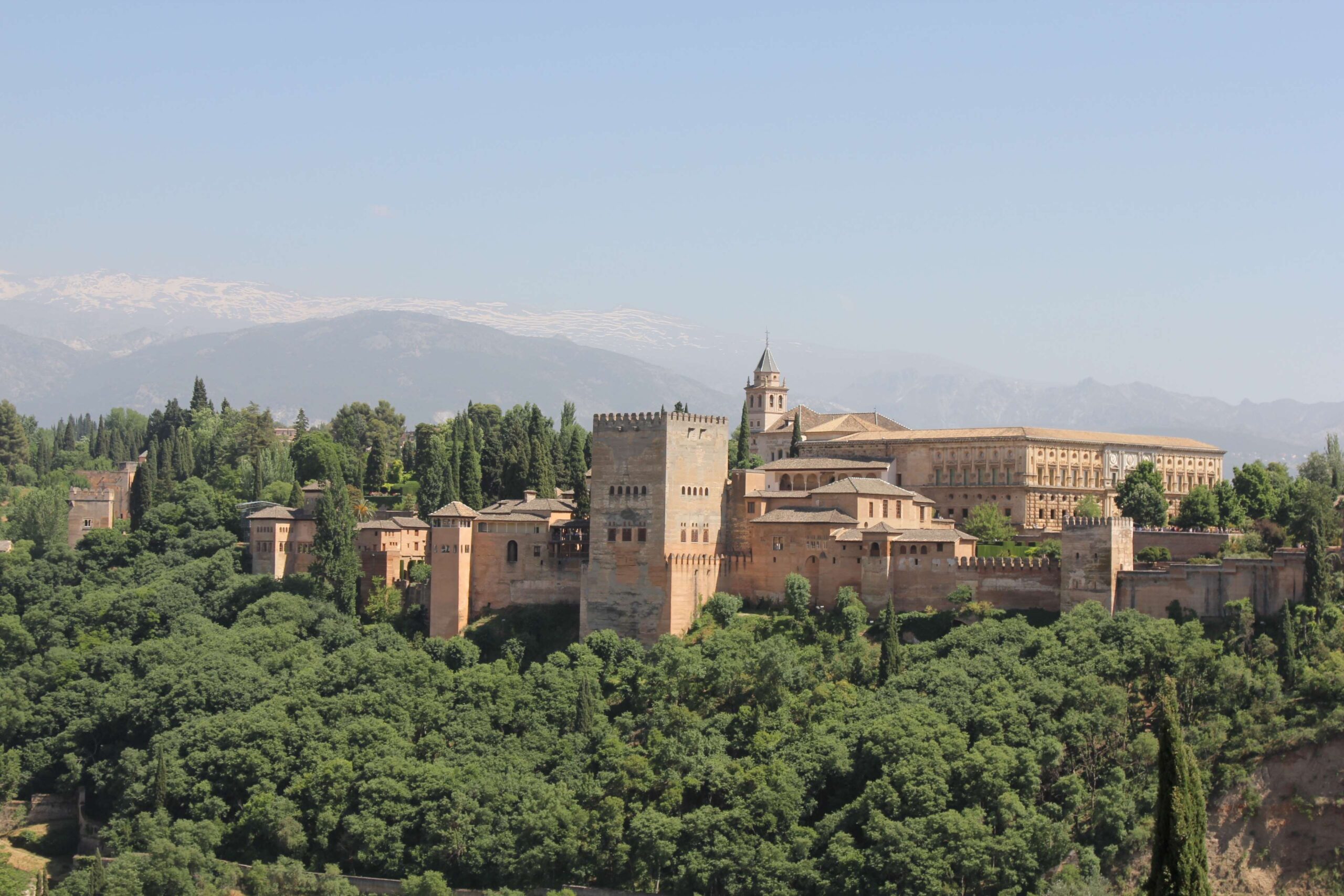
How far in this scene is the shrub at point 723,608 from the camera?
61.1 metres

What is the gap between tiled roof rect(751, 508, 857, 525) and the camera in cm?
6231

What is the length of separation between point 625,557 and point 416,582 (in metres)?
11.9

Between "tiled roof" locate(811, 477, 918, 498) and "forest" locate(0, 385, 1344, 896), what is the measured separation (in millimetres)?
5673

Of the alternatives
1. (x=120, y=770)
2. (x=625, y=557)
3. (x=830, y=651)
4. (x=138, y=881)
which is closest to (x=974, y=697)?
(x=830, y=651)

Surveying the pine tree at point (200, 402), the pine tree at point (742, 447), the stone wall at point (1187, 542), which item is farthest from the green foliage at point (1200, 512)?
the pine tree at point (200, 402)

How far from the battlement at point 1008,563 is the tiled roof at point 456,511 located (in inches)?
751

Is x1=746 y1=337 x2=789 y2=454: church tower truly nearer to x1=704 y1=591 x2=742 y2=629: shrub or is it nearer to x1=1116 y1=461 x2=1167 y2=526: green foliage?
x1=1116 y1=461 x2=1167 y2=526: green foliage

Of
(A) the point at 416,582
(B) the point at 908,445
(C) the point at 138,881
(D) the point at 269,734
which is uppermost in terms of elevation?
(B) the point at 908,445

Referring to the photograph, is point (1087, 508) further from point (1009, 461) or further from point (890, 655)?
point (890, 655)

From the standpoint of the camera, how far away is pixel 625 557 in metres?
61.6

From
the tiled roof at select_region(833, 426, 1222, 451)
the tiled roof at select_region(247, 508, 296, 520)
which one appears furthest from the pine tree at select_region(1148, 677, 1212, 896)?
the tiled roof at select_region(247, 508, 296, 520)

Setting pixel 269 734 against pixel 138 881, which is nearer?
pixel 138 881

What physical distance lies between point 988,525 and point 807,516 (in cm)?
1286

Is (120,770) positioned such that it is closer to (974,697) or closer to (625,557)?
(625,557)
